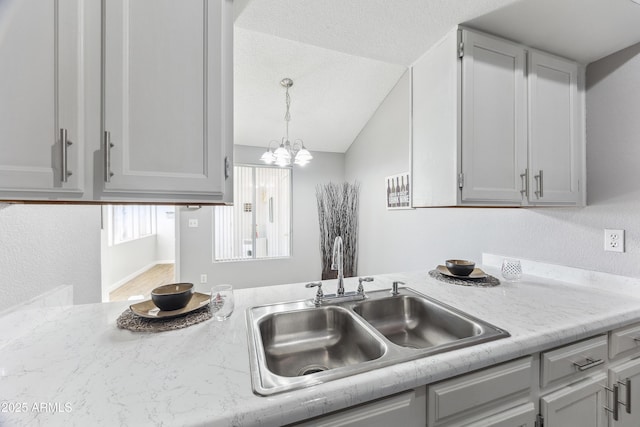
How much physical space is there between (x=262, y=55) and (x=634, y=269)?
3214mm

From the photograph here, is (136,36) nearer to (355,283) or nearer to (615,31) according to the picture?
(355,283)

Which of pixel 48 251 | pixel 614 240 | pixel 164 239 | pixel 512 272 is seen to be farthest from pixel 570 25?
pixel 164 239

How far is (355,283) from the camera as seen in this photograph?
1.60m

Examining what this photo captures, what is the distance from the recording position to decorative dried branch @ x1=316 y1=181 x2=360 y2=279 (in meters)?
4.45

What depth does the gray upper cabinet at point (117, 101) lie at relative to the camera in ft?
2.37

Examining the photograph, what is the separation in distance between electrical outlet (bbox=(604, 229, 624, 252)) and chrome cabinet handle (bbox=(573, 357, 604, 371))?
670 millimetres

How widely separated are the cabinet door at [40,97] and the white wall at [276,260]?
3.30 meters

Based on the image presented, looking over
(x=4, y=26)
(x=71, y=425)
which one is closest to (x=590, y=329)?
(x=71, y=425)

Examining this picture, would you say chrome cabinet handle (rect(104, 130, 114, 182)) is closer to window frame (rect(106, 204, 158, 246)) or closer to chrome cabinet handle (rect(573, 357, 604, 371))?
chrome cabinet handle (rect(573, 357, 604, 371))

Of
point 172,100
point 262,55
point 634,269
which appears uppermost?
point 262,55

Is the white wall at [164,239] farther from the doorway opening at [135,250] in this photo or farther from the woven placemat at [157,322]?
the woven placemat at [157,322]

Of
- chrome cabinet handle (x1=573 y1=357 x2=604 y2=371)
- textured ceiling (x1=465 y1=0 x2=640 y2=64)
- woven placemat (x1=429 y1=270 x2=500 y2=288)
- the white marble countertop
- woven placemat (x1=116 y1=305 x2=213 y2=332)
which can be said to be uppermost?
textured ceiling (x1=465 y1=0 x2=640 y2=64)

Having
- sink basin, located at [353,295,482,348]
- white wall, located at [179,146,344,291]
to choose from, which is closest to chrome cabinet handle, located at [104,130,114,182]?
sink basin, located at [353,295,482,348]

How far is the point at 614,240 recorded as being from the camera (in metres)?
1.41
